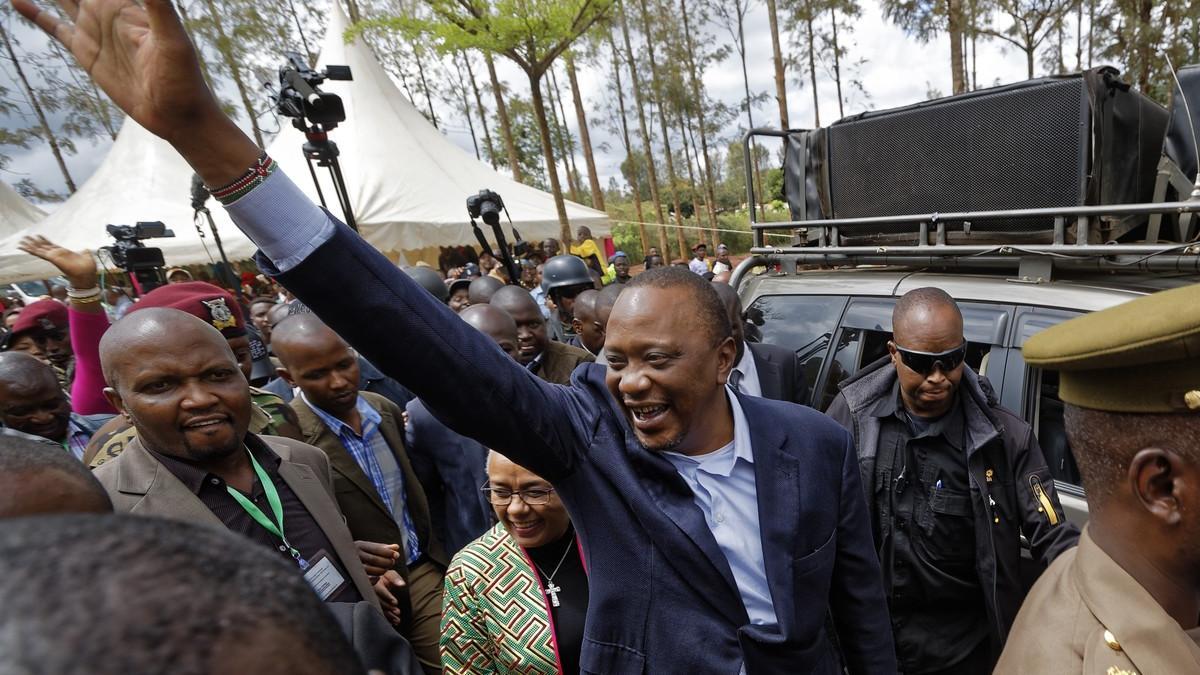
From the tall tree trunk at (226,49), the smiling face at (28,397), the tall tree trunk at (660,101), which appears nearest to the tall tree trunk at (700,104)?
the tall tree trunk at (660,101)

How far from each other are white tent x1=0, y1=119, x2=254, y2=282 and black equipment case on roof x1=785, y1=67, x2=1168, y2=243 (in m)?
11.5

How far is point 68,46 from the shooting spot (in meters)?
1.00

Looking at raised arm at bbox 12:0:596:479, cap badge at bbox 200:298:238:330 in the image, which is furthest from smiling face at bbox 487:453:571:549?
cap badge at bbox 200:298:238:330

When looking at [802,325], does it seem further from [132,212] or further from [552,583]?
[132,212]

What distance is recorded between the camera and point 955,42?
411 inches

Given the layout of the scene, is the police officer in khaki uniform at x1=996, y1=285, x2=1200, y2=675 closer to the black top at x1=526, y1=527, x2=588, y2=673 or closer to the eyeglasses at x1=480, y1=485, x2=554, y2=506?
the black top at x1=526, y1=527, x2=588, y2=673

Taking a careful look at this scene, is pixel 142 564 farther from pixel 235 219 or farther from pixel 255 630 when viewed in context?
pixel 235 219

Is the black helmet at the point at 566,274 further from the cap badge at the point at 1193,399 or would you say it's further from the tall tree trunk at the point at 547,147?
the tall tree trunk at the point at 547,147

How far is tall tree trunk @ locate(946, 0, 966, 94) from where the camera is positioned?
9859 mm

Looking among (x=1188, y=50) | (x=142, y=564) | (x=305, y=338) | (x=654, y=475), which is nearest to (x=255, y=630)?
(x=142, y=564)

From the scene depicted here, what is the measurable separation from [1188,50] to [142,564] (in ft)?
54.4

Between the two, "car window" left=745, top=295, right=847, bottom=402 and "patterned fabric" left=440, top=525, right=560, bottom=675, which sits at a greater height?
"car window" left=745, top=295, right=847, bottom=402

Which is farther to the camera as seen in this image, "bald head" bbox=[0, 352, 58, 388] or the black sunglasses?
"bald head" bbox=[0, 352, 58, 388]

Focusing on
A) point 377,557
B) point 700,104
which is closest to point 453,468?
point 377,557
